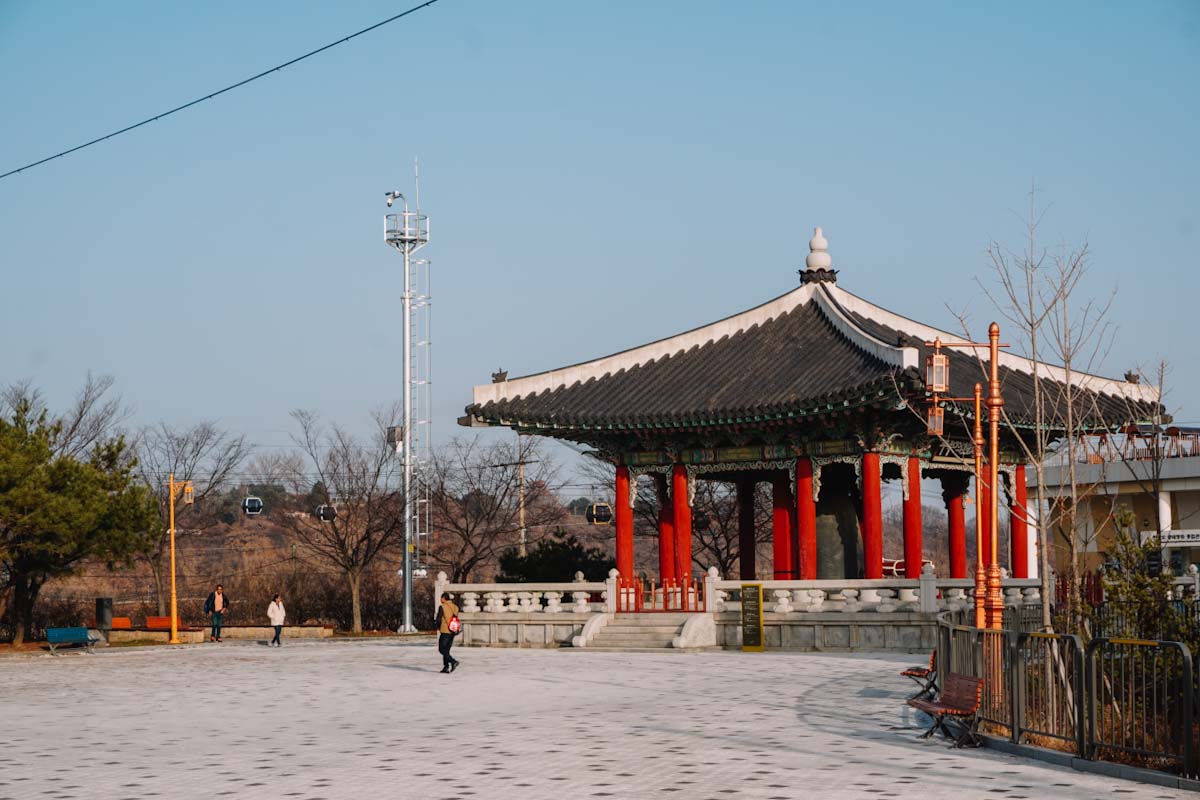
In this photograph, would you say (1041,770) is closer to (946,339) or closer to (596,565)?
(946,339)

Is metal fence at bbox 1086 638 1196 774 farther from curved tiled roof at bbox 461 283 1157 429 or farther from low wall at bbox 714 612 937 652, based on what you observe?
curved tiled roof at bbox 461 283 1157 429

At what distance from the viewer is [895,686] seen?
21.6 meters

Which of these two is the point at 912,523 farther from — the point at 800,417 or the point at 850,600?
the point at 800,417

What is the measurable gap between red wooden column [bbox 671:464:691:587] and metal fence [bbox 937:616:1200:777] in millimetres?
19155

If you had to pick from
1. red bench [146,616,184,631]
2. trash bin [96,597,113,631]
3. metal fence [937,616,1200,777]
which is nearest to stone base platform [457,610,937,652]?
metal fence [937,616,1200,777]

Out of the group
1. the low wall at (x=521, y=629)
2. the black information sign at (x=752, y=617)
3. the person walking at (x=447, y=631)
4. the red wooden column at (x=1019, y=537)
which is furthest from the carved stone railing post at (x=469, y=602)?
the red wooden column at (x=1019, y=537)

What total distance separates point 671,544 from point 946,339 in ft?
29.0

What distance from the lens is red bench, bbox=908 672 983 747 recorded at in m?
14.9

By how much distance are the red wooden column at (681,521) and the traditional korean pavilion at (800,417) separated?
41mm

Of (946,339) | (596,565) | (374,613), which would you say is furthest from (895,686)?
(374,613)

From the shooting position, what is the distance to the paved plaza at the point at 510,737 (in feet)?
41.0

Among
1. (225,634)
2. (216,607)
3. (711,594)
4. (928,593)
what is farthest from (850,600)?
(225,634)

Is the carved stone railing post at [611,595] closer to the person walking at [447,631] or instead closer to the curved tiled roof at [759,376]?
the curved tiled roof at [759,376]

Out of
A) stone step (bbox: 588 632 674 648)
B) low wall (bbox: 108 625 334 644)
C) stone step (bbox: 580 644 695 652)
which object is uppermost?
stone step (bbox: 588 632 674 648)
